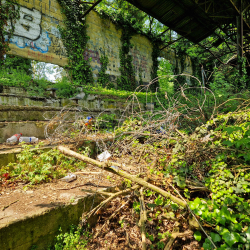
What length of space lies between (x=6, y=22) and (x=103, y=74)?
5.15 m

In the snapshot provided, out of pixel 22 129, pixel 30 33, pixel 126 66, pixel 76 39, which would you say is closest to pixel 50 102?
pixel 22 129

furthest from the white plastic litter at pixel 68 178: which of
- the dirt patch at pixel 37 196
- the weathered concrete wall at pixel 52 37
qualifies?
the weathered concrete wall at pixel 52 37

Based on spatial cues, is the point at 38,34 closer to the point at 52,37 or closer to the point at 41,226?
the point at 52,37

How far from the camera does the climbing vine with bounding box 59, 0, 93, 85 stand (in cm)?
876

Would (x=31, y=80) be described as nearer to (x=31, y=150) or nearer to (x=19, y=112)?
(x=19, y=112)

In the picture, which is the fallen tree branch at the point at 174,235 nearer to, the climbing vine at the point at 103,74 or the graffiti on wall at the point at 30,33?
the graffiti on wall at the point at 30,33

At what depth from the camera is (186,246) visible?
1.76m

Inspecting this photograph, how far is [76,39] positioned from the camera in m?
9.08

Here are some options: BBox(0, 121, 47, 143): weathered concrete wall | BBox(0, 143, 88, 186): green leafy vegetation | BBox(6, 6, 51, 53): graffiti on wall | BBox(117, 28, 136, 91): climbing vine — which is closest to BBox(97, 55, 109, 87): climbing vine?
BBox(117, 28, 136, 91): climbing vine

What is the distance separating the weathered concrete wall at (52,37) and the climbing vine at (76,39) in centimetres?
30

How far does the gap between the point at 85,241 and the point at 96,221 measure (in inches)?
13.2

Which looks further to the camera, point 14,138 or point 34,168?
point 14,138

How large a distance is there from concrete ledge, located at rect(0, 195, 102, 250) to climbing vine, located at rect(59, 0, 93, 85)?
7.95m

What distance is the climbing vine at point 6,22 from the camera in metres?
6.80
